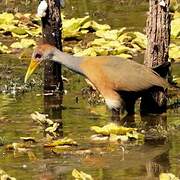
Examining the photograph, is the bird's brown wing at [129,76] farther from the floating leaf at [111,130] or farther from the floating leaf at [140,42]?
the floating leaf at [140,42]

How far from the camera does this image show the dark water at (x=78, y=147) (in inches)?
342

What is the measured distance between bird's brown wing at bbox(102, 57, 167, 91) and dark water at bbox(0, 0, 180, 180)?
1.81 feet

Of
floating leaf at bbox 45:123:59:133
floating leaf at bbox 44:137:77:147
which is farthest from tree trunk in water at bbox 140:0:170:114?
floating leaf at bbox 44:137:77:147

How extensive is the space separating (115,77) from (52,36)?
2501mm

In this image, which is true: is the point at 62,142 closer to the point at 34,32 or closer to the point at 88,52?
the point at 88,52

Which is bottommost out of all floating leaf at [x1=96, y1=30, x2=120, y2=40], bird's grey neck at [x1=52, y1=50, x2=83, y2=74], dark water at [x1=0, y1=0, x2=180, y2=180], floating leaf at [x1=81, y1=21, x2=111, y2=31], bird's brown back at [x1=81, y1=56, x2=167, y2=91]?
dark water at [x1=0, y1=0, x2=180, y2=180]

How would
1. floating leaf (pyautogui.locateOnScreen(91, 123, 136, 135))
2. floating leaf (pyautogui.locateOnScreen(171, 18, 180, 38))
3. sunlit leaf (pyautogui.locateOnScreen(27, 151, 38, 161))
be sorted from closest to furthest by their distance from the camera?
sunlit leaf (pyautogui.locateOnScreen(27, 151, 38, 161)) < floating leaf (pyautogui.locateOnScreen(91, 123, 136, 135)) < floating leaf (pyautogui.locateOnScreen(171, 18, 180, 38))

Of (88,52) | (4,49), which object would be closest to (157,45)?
(88,52)

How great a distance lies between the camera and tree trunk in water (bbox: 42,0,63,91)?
505 inches

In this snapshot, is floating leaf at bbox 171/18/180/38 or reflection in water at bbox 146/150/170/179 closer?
reflection in water at bbox 146/150/170/179

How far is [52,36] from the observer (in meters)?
13.0

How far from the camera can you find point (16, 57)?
1680 cm

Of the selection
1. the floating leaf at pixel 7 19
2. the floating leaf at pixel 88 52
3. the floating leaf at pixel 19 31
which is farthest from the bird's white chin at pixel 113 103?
the floating leaf at pixel 7 19

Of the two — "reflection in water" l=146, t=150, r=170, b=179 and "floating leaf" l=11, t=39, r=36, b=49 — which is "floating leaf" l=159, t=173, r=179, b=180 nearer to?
"reflection in water" l=146, t=150, r=170, b=179
